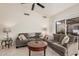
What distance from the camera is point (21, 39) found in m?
2.04

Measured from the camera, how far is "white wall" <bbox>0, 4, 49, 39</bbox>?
1.96m

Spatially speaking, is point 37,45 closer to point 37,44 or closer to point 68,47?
point 37,44

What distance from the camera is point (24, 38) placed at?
2070 millimetres

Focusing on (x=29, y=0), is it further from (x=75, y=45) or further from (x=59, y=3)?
(x=75, y=45)

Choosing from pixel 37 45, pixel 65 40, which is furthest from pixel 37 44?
pixel 65 40

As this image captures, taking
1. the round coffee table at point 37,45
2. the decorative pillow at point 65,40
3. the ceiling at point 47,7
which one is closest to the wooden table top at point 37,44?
the round coffee table at point 37,45

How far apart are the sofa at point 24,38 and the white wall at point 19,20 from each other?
0.09 m

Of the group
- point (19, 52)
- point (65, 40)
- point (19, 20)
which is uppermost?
point (19, 20)

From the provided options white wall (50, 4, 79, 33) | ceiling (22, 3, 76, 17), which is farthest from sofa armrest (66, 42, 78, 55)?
ceiling (22, 3, 76, 17)

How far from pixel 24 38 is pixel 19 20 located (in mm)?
432

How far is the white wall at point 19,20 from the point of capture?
6.44 feet

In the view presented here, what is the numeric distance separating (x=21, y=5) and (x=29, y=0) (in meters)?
0.21

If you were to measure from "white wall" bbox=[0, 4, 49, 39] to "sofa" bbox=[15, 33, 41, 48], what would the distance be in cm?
9

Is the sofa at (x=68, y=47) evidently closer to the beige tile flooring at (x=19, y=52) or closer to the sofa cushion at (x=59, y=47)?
the sofa cushion at (x=59, y=47)
